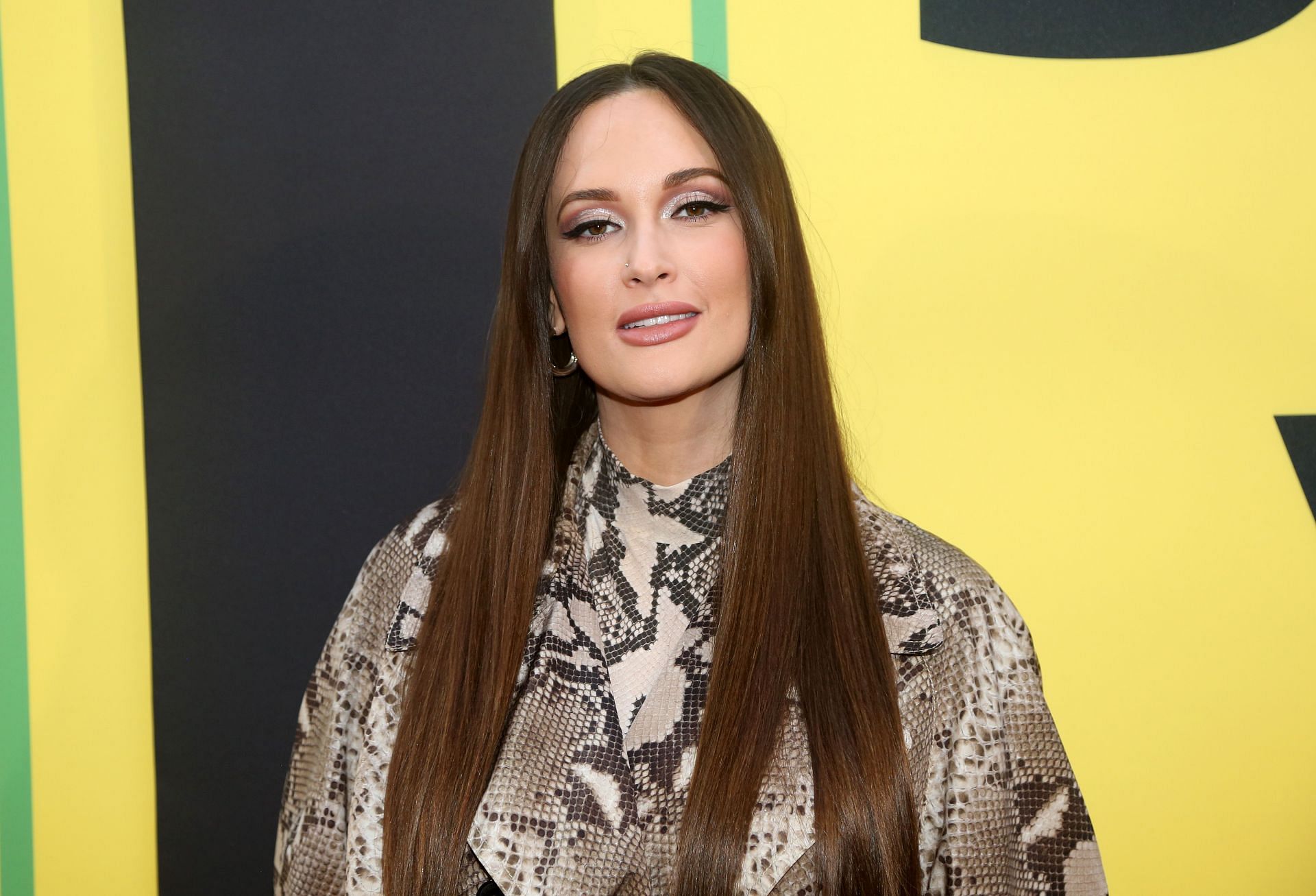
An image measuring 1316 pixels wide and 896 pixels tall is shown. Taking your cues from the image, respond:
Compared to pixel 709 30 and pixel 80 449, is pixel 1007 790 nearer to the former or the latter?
pixel 709 30

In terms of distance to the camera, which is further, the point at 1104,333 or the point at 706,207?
the point at 1104,333

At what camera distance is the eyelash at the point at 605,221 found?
1.32 meters

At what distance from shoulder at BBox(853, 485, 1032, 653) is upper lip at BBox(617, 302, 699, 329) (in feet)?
1.05

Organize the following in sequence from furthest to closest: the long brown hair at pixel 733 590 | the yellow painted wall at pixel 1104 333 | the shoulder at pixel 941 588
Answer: the yellow painted wall at pixel 1104 333, the shoulder at pixel 941 588, the long brown hair at pixel 733 590

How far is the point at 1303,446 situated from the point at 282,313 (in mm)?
1650

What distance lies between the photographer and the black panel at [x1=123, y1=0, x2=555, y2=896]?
70.2 inches

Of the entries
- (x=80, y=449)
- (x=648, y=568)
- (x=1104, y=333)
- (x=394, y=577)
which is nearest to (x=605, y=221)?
(x=648, y=568)

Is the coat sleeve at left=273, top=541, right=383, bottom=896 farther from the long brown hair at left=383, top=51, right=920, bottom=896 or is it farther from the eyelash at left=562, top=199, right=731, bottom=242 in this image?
the eyelash at left=562, top=199, right=731, bottom=242

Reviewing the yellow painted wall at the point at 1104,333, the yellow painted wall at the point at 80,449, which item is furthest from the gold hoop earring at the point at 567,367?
the yellow painted wall at the point at 80,449

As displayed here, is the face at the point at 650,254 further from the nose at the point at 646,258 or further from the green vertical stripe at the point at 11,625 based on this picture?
the green vertical stripe at the point at 11,625

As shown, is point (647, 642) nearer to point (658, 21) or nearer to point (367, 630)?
point (367, 630)

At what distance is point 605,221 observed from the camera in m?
1.35

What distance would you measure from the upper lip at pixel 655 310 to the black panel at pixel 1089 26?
79 centimetres

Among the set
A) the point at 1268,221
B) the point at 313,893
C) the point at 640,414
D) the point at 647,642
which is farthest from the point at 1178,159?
the point at 313,893
